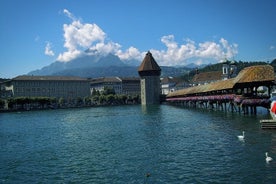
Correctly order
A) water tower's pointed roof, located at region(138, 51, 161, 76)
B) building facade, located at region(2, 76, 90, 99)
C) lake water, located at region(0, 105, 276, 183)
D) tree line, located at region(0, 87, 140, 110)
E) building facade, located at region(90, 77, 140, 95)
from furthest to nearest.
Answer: building facade, located at region(90, 77, 140, 95)
building facade, located at region(2, 76, 90, 99)
water tower's pointed roof, located at region(138, 51, 161, 76)
tree line, located at region(0, 87, 140, 110)
lake water, located at region(0, 105, 276, 183)

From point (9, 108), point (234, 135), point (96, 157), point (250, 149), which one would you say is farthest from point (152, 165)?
point (9, 108)

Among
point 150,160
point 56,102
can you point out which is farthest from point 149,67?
point 150,160

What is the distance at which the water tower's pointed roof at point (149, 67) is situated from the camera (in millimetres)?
109938

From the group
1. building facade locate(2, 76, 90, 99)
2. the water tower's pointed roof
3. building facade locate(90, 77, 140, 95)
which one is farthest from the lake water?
building facade locate(90, 77, 140, 95)

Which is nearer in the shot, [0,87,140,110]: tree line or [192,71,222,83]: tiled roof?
[0,87,140,110]: tree line

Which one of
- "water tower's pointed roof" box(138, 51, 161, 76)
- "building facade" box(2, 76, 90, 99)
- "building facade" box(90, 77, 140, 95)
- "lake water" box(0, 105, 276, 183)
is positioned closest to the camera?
"lake water" box(0, 105, 276, 183)

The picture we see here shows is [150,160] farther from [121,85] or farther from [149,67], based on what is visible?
[121,85]

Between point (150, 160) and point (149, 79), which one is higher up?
point (149, 79)

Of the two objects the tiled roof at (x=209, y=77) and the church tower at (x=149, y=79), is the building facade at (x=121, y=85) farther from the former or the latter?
the church tower at (x=149, y=79)

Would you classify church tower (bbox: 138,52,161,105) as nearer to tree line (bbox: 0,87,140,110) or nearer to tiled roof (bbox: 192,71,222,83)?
tree line (bbox: 0,87,140,110)

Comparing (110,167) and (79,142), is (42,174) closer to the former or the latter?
(110,167)

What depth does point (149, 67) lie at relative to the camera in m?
110

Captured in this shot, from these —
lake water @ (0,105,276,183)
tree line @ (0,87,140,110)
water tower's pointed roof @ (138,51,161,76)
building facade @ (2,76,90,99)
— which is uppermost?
water tower's pointed roof @ (138,51,161,76)

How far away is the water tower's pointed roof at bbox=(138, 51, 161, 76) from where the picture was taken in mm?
109938
